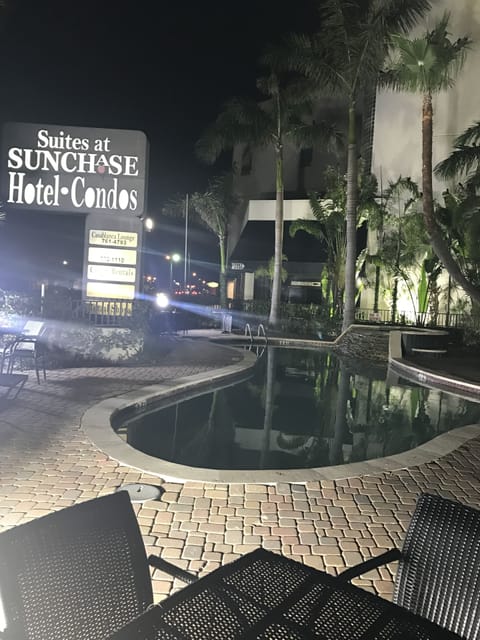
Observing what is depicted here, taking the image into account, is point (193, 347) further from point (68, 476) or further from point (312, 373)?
point (68, 476)

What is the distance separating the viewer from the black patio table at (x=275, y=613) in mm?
1646

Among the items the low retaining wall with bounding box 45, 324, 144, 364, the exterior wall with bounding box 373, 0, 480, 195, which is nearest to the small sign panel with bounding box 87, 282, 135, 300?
the low retaining wall with bounding box 45, 324, 144, 364

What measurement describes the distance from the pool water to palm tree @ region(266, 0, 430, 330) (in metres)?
8.45

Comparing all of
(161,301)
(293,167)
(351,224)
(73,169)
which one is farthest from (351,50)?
(293,167)

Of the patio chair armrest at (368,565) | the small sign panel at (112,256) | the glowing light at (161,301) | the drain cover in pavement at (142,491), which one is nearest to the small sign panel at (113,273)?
the small sign panel at (112,256)

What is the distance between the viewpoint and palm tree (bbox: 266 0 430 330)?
16781mm

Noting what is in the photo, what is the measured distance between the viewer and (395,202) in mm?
23250

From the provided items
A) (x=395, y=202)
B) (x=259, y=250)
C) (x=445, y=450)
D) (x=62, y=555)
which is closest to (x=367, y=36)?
(x=395, y=202)

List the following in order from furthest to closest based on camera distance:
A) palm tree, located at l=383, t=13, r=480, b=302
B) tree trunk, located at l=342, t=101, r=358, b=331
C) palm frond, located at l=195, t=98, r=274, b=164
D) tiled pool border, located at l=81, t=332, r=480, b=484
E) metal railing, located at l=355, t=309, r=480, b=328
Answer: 1. palm frond, located at l=195, t=98, r=274, b=164
2. metal railing, located at l=355, t=309, r=480, b=328
3. tree trunk, located at l=342, t=101, r=358, b=331
4. palm tree, located at l=383, t=13, r=480, b=302
5. tiled pool border, located at l=81, t=332, r=480, b=484

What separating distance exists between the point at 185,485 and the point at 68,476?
3.72ft

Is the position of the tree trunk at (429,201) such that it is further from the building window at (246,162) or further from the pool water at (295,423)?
the building window at (246,162)

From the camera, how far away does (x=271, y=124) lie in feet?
71.1

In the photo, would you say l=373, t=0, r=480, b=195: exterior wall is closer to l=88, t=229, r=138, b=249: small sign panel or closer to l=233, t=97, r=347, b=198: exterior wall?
l=233, t=97, r=347, b=198: exterior wall

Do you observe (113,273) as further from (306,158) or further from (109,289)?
(306,158)
